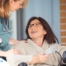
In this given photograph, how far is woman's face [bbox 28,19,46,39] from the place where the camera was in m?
1.51

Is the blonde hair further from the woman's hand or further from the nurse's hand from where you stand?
the woman's hand

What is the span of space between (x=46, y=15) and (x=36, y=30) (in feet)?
0.46

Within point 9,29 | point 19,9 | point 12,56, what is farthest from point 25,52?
point 19,9

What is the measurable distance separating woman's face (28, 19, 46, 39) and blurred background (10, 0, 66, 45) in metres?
0.05

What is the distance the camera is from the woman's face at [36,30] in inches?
59.3

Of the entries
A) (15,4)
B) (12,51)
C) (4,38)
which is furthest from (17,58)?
(15,4)

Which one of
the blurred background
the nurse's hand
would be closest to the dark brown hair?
the blurred background

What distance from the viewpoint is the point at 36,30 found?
1.51 m

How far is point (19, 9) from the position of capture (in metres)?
1.52

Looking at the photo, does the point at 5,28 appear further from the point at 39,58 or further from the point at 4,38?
the point at 39,58

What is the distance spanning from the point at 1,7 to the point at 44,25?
359 millimetres

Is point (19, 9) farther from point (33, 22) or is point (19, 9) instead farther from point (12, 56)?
point (12, 56)

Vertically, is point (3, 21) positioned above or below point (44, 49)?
above

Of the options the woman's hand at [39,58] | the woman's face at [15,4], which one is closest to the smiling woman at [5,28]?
the woman's face at [15,4]
